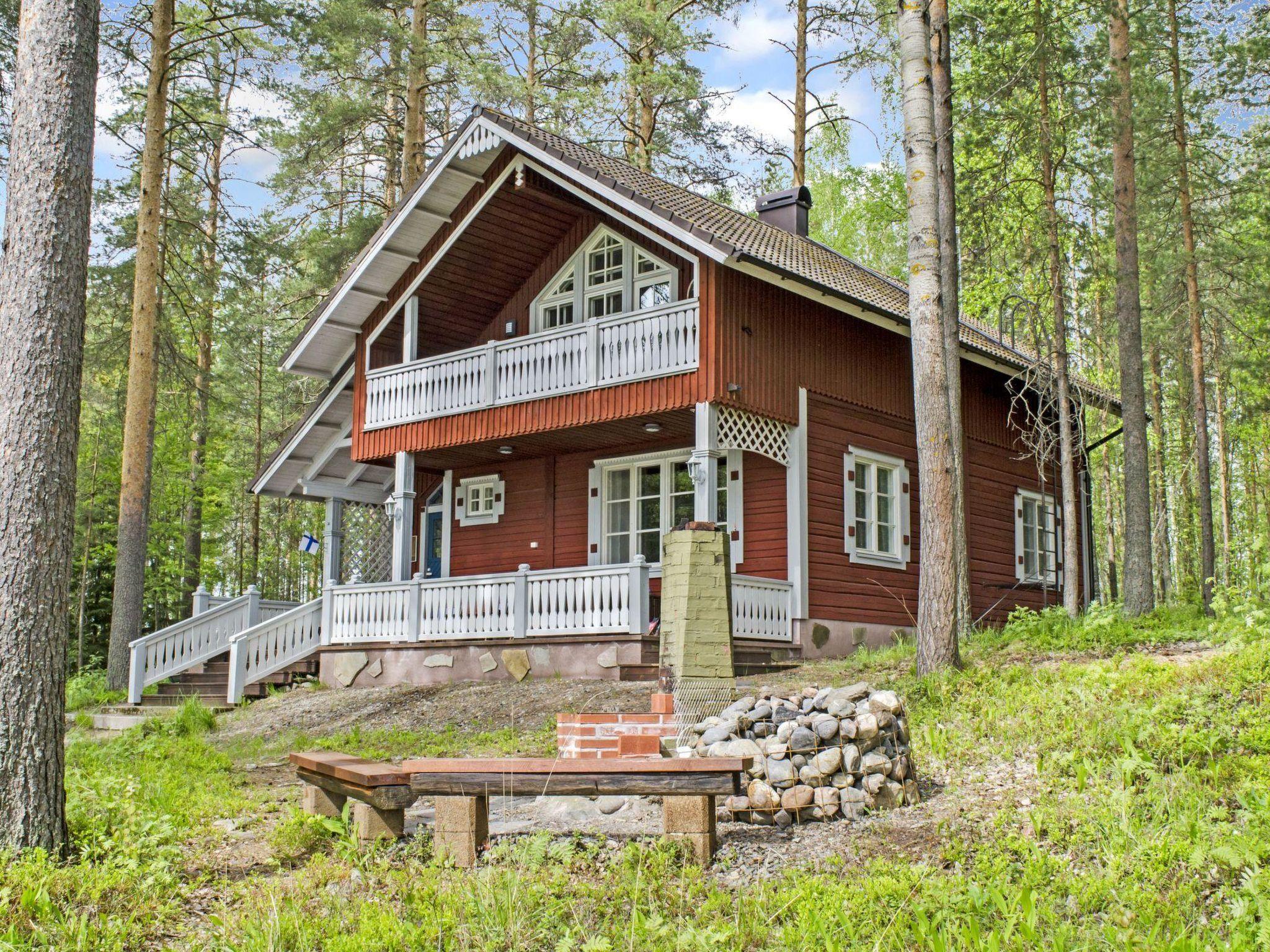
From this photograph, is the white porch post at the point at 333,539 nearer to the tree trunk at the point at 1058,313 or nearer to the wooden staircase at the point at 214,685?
the wooden staircase at the point at 214,685

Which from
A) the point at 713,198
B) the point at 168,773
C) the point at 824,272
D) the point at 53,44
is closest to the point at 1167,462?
the point at 713,198

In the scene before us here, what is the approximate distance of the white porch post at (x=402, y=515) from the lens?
16.9 metres

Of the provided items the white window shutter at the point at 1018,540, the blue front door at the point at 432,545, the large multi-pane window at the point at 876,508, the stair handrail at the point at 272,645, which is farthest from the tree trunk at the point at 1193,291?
the stair handrail at the point at 272,645

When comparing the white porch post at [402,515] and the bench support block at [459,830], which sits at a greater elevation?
the white porch post at [402,515]

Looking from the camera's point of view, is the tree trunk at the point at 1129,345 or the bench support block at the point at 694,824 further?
the tree trunk at the point at 1129,345

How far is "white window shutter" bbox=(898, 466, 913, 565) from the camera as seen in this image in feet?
57.1

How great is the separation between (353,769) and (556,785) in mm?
1208

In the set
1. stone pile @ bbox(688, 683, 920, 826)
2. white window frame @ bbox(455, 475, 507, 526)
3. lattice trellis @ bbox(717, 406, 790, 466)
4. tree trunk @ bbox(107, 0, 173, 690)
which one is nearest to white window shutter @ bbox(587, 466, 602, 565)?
white window frame @ bbox(455, 475, 507, 526)

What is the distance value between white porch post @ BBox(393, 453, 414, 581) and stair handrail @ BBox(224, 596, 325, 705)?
51.6 inches

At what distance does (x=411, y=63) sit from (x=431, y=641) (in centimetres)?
1246

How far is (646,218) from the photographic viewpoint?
14.5 m

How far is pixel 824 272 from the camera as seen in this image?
16.2 m

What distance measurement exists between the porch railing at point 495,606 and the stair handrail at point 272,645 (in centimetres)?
54

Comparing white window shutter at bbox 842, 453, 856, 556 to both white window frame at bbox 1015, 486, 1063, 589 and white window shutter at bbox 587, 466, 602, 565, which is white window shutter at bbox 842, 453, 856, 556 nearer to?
white window shutter at bbox 587, 466, 602, 565
